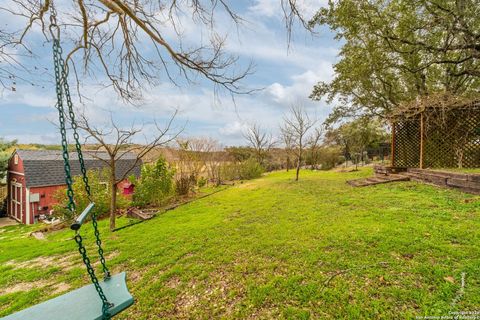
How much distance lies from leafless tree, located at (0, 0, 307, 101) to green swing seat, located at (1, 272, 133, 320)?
2654mm

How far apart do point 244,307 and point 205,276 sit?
0.75m

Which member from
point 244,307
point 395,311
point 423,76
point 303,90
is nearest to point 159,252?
point 244,307

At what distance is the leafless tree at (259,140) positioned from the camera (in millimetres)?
21623

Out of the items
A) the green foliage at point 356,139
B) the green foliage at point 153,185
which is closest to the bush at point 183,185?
the green foliage at point 153,185

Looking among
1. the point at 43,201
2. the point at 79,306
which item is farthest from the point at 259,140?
the point at 79,306

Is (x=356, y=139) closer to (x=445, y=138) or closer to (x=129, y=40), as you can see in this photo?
(x=445, y=138)

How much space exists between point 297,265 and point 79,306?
84.6 inches

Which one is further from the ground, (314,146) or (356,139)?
(356,139)

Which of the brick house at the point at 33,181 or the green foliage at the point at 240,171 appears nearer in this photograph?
the brick house at the point at 33,181

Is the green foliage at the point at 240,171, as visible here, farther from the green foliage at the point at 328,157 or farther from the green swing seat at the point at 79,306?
the green swing seat at the point at 79,306

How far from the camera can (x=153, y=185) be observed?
766 cm

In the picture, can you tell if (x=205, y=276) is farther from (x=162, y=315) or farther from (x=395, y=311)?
(x=395, y=311)

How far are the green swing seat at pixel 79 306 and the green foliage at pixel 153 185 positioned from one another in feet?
20.6

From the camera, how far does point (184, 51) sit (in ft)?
10.3
